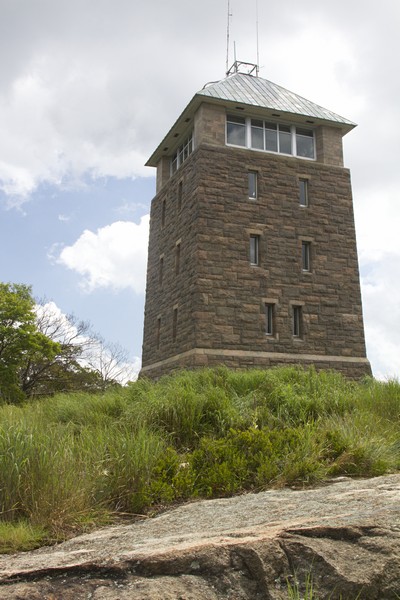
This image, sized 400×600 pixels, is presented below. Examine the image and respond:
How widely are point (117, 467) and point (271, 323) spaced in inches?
586

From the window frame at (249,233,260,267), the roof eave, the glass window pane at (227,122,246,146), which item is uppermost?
the roof eave

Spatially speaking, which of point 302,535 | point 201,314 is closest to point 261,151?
point 201,314

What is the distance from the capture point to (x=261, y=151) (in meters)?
22.9

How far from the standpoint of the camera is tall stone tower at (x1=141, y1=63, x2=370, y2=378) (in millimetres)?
20562

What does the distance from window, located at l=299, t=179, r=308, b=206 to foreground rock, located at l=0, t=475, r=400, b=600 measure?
19.8 meters

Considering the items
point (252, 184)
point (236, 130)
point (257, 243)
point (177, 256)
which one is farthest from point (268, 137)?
point (177, 256)

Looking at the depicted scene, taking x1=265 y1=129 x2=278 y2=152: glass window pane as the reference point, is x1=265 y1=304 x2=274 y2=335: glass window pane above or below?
below

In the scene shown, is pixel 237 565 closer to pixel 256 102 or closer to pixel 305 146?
pixel 256 102

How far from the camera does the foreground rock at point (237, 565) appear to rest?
332 cm

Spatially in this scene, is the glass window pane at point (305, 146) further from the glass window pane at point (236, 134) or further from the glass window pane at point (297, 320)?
the glass window pane at point (297, 320)

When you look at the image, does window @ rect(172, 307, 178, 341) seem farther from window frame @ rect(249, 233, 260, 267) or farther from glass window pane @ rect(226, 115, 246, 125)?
glass window pane @ rect(226, 115, 246, 125)

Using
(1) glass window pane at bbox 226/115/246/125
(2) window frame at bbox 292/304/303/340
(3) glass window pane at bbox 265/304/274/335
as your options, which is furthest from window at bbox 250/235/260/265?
(1) glass window pane at bbox 226/115/246/125

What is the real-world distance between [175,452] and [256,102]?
18100 mm

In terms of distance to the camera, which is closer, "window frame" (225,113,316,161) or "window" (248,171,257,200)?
"window" (248,171,257,200)
